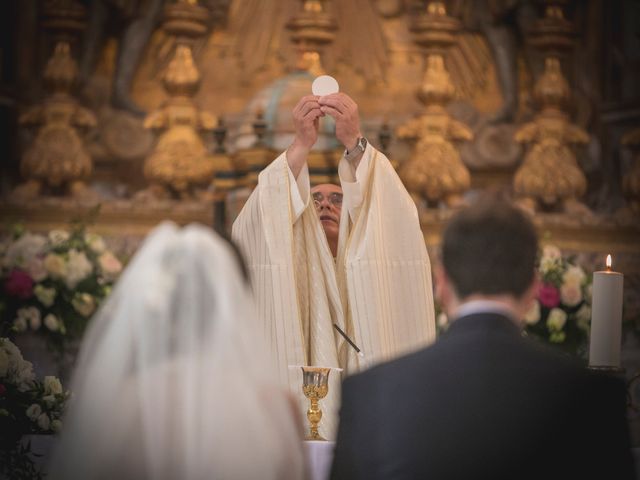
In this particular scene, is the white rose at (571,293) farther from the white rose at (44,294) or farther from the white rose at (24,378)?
the white rose at (24,378)

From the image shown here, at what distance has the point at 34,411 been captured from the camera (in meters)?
4.52

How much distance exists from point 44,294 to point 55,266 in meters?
0.15

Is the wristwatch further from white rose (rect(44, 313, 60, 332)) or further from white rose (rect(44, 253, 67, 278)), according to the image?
white rose (rect(44, 313, 60, 332))

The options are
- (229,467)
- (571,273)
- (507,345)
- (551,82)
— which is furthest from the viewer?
(551,82)

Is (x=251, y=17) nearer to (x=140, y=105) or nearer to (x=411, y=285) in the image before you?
(x=140, y=105)

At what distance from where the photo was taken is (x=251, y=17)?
8.92m

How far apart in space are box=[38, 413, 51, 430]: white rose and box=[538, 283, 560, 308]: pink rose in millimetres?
3056

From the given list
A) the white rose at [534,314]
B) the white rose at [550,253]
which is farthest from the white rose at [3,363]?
the white rose at [550,253]

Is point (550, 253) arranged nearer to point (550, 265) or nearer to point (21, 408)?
point (550, 265)

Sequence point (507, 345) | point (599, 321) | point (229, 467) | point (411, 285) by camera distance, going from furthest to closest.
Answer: point (411, 285) < point (599, 321) < point (507, 345) < point (229, 467)

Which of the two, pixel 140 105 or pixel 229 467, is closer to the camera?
pixel 229 467

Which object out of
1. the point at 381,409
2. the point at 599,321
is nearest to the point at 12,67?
the point at 599,321

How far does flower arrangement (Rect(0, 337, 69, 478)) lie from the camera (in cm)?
444

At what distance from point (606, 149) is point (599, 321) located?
5082 millimetres
